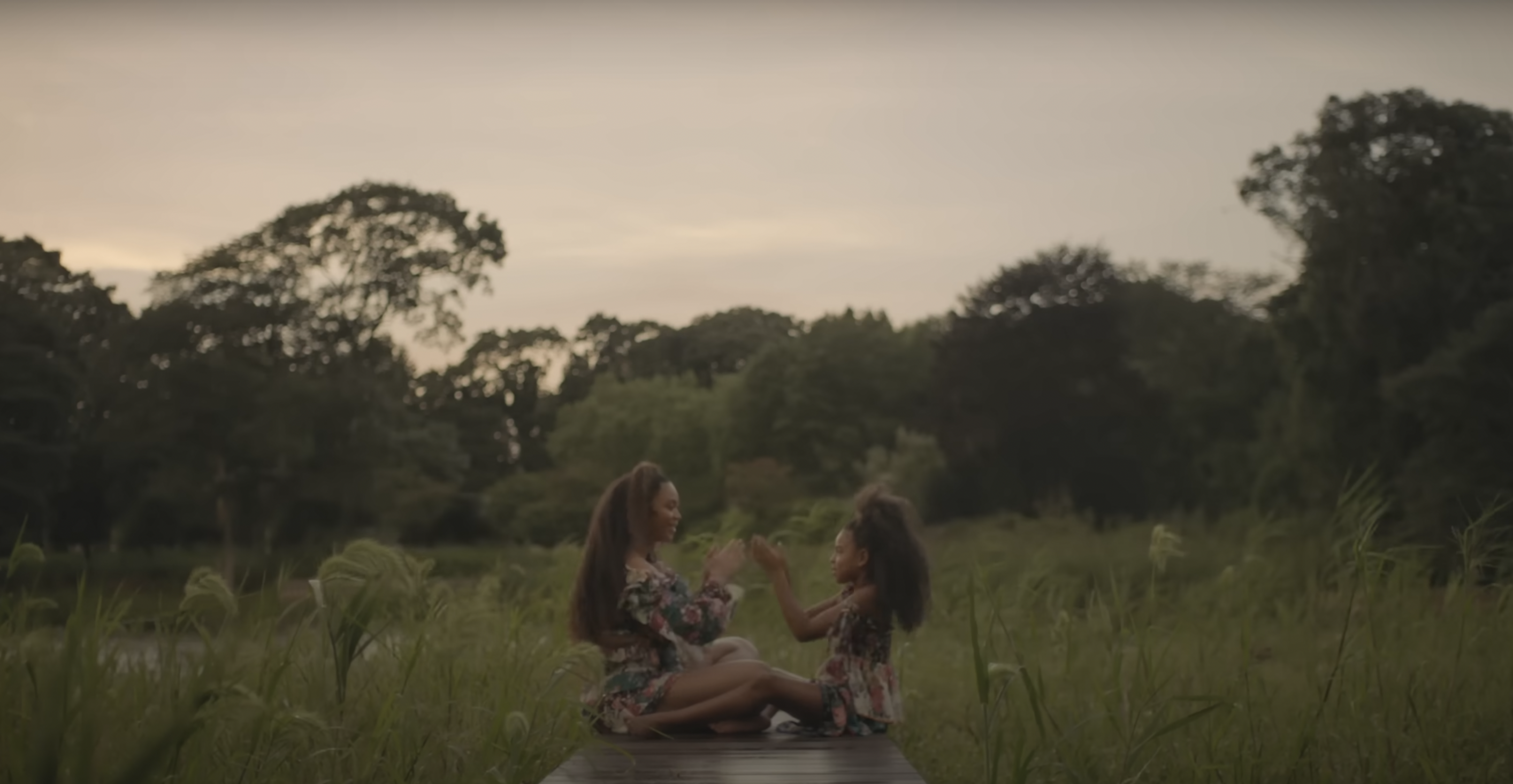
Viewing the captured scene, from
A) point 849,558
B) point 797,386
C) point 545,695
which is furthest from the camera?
point 797,386

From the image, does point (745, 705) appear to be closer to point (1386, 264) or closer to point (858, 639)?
point (858, 639)

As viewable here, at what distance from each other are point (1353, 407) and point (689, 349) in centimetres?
2297

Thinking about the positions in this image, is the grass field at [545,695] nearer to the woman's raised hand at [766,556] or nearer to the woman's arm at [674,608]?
the woman's arm at [674,608]

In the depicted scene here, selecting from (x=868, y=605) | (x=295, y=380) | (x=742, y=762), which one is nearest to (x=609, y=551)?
(x=868, y=605)

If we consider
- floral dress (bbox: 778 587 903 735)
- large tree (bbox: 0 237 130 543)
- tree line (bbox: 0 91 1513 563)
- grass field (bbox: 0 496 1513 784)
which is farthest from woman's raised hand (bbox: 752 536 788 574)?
large tree (bbox: 0 237 130 543)

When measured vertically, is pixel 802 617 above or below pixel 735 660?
above

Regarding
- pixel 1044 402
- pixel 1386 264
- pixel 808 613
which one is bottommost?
pixel 808 613

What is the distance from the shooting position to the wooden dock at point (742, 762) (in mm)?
4625

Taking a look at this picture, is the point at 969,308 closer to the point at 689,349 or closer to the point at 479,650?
the point at 689,349

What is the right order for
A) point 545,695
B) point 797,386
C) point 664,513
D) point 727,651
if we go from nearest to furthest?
1. point 545,695
2. point 664,513
3. point 727,651
4. point 797,386

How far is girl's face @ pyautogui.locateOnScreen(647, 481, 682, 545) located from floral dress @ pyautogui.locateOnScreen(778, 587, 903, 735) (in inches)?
33.2

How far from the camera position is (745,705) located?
5836 mm

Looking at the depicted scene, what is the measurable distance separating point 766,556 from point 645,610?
28.8 inches

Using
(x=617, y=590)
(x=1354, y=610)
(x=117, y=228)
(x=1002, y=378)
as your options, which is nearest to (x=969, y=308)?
(x=1002, y=378)
